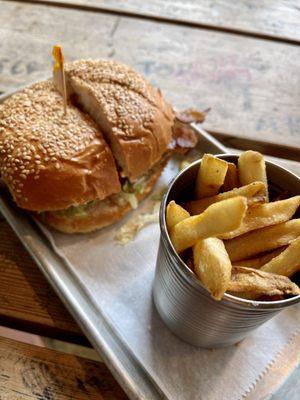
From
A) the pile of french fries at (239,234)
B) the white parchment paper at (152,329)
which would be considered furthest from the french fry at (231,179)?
the white parchment paper at (152,329)

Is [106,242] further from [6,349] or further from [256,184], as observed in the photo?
[256,184]

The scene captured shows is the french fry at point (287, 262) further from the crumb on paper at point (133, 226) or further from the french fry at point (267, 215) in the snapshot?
the crumb on paper at point (133, 226)

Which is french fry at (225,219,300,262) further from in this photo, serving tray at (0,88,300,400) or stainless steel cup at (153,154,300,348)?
serving tray at (0,88,300,400)

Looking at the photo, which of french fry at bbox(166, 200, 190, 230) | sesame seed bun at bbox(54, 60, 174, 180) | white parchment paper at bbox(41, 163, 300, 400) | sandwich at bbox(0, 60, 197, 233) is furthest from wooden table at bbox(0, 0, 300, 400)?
french fry at bbox(166, 200, 190, 230)

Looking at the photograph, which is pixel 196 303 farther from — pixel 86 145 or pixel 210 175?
pixel 86 145

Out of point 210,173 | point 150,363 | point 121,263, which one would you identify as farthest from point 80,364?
point 210,173

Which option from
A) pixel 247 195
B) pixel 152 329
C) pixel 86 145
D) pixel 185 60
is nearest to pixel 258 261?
pixel 247 195

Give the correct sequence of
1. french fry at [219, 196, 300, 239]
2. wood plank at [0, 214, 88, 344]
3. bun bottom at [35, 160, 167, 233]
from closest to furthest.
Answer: french fry at [219, 196, 300, 239], wood plank at [0, 214, 88, 344], bun bottom at [35, 160, 167, 233]
